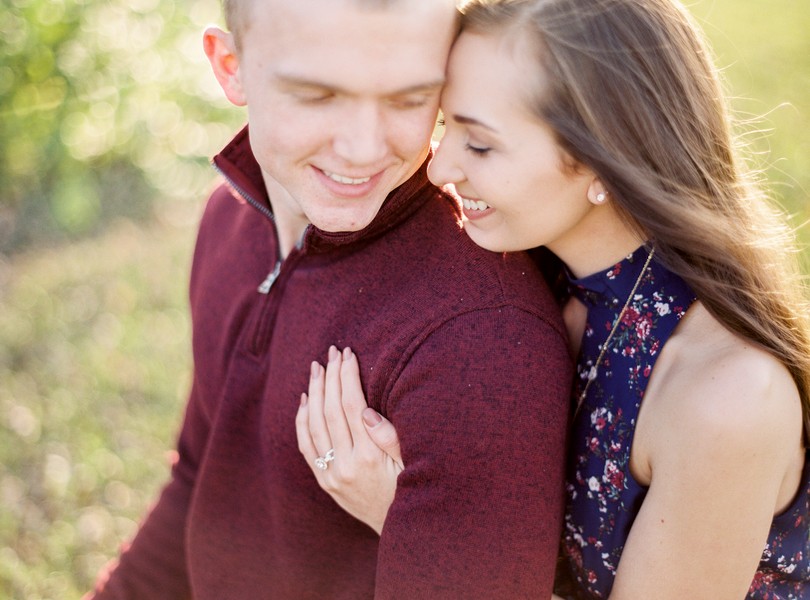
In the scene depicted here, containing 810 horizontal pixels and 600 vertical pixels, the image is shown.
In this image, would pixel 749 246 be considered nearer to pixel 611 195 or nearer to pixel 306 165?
pixel 611 195

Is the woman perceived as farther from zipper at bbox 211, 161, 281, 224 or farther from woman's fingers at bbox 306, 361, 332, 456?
zipper at bbox 211, 161, 281, 224

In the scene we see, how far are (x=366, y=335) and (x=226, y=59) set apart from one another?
0.77m

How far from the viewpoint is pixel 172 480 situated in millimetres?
2689

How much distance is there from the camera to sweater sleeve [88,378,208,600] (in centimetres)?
262

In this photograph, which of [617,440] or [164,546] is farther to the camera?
[164,546]

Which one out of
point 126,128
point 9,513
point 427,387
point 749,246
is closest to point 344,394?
point 427,387

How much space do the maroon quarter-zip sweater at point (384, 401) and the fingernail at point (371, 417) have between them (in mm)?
22

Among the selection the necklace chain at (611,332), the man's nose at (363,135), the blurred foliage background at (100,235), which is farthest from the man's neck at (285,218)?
the blurred foliage background at (100,235)

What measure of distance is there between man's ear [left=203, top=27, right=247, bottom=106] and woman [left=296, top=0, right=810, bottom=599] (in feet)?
1.72

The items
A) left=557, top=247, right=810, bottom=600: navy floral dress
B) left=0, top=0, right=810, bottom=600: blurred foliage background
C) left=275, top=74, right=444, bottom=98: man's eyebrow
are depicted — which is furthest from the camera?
left=0, top=0, right=810, bottom=600: blurred foliage background

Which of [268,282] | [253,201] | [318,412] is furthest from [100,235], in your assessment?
[318,412]

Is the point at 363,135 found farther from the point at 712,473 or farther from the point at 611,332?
the point at 712,473

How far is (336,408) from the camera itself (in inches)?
77.2

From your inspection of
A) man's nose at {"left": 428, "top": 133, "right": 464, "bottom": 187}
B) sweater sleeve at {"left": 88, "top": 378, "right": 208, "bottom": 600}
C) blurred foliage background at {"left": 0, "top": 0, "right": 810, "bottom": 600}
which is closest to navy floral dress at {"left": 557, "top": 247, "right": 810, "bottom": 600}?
man's nose at {"left": 428, "top": 133, "right": 464, "bottom": 187}
